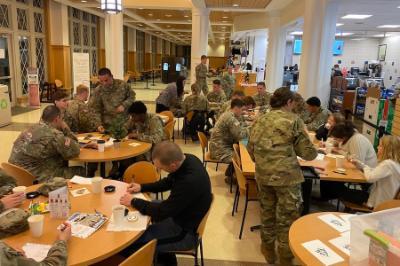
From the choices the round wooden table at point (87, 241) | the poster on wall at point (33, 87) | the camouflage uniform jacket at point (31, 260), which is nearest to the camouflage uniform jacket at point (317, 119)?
the round wooden table at point (87, 241)

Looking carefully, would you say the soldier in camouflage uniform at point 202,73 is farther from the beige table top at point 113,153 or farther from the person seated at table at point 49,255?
the person seated at table at point 49,255

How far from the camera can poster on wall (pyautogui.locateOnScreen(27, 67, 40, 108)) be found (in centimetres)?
1075

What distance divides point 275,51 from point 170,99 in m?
6.37

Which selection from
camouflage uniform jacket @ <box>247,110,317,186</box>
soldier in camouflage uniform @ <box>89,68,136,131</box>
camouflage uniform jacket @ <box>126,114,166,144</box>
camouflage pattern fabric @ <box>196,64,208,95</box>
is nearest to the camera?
camouflage uniform jacket @ <box>247,110,317,186</box>

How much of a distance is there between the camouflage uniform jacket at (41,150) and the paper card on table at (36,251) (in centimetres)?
156

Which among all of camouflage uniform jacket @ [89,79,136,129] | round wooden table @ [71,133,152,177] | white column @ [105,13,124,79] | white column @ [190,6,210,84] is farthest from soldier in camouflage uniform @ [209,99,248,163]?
white column @ [105,13,124,79]

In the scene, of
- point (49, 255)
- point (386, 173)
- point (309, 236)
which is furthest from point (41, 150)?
point (386, 173)

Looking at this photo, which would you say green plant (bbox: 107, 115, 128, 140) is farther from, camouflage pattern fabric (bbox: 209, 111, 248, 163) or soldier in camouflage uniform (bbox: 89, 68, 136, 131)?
camouflage pattern fabric (bbox: 209, 111, 248, 163)

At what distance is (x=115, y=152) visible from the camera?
3861mm

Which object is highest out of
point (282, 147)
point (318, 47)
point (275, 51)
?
point (275, 51)

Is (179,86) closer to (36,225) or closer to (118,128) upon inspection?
(118,128)

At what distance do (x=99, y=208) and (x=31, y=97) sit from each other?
9.85 metres

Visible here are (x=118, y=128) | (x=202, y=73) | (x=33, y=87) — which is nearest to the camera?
Answer: (x=118, y=128)

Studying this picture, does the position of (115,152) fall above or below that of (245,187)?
above
